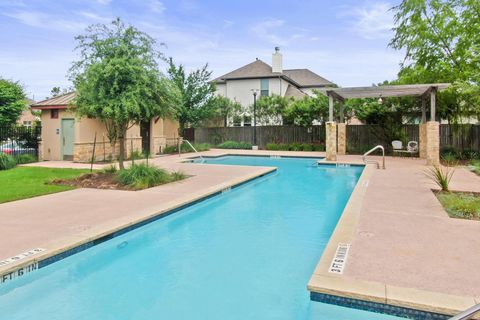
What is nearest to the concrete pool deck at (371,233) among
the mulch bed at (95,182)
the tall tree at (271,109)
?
the mulch bed at (95,182)

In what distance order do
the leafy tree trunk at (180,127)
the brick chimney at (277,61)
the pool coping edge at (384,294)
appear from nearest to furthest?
the pool coping edge at (384,294) < the leafy tree trunk at (180,127) < the brick chimney at (277,61)

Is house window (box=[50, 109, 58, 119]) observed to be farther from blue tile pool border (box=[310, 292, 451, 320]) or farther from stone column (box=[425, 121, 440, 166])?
stone column (box=[425, 121, 440, 166])

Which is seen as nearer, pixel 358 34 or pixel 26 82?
pixel 26 82

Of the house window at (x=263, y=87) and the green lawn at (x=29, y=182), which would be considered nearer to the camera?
the green lawn at (x=29, y=182)

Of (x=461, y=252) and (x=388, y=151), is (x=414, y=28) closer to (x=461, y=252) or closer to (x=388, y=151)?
(x=388, y=151)

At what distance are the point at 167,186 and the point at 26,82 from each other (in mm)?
12989

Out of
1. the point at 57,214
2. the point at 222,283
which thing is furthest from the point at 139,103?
the point at 222,283

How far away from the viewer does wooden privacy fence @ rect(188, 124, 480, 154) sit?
18.4 m

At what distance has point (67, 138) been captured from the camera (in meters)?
16.1

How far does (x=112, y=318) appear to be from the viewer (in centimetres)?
365

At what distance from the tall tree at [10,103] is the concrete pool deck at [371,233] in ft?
30.4

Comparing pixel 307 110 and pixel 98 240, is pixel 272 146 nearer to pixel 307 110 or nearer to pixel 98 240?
pixel 307 110

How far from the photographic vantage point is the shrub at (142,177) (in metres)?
9.44

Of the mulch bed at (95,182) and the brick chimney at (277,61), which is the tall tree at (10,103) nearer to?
the mulch bed at (95,182)
